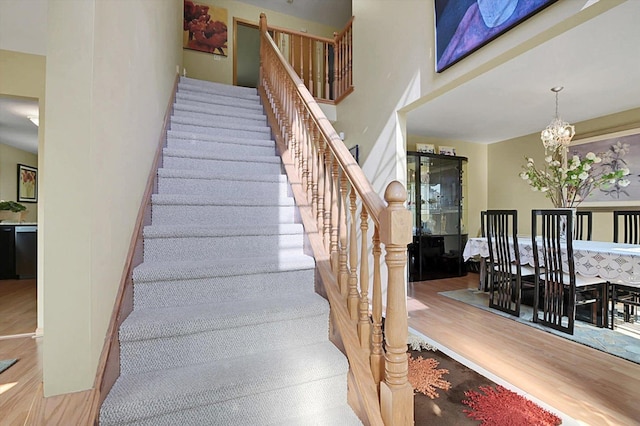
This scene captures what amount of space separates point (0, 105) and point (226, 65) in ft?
10.4

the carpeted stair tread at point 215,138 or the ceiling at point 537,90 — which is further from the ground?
the ceiling at point 537,90

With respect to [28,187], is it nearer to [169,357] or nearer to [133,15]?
[133,15]

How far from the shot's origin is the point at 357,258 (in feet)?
4.82

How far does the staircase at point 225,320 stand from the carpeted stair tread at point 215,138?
308mm

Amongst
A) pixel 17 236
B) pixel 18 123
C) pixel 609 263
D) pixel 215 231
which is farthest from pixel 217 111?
pixel 17 236

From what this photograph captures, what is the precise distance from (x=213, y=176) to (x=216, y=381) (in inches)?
60.0

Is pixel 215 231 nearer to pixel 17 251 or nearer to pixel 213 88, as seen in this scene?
pixel 213 88

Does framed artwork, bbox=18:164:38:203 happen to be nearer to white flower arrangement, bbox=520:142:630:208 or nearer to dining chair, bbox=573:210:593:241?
white flower arrangement, bbox=520:142:630:208

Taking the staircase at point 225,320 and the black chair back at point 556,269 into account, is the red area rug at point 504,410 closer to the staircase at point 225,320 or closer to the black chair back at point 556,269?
the staircase at point 225,320

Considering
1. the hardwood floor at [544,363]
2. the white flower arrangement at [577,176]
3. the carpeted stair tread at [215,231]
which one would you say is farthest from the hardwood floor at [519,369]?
the white flower arrangement at [577,176]

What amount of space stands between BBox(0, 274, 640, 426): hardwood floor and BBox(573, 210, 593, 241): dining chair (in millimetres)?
1782

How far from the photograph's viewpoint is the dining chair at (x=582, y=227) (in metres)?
3.61

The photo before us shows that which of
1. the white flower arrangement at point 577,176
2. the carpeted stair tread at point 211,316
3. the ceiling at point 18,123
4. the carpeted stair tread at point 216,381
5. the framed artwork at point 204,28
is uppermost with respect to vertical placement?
the framed artwork at point 204,28

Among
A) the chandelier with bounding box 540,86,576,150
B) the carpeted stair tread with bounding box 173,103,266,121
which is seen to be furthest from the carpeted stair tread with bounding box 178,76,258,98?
the chandelier with bounding box 540,86,576,150
